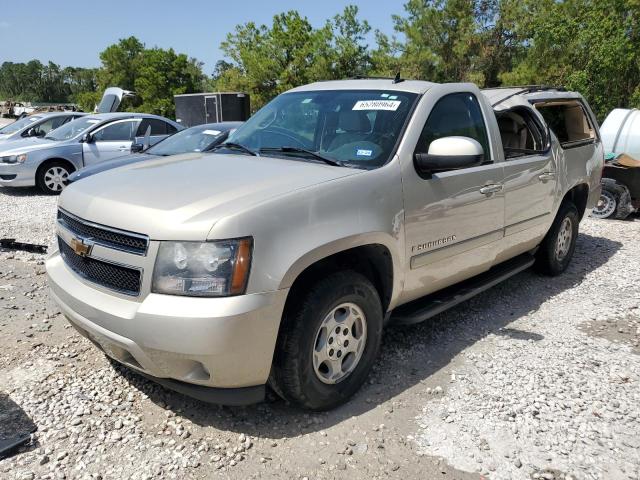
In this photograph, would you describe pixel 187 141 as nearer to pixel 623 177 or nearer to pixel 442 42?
pixel 623 177

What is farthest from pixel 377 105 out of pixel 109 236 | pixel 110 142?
pixel 110 142

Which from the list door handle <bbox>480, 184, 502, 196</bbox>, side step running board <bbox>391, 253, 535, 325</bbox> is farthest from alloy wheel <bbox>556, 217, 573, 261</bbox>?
door handle <bbox>480, 184, 502, 196</bbox>

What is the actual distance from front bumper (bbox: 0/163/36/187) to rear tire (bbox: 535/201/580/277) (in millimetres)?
9288

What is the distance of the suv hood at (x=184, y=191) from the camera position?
2473mm

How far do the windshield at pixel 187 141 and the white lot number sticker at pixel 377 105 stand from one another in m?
4.74

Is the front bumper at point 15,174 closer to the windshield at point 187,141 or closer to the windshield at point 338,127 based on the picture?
the windshield at point 187,141

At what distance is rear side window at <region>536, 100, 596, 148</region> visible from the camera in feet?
19.7

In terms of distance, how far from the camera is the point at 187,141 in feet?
27.3

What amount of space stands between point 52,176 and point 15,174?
2.08 feet

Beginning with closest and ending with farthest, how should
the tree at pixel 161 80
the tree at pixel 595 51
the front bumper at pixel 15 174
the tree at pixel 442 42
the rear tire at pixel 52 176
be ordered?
the front bumper at pixel 15 174 → the rear tire at pixel 52 176 → the tree at pixel 595 51 → the tree at pixel 442 42 → the tree at pixel 161 80

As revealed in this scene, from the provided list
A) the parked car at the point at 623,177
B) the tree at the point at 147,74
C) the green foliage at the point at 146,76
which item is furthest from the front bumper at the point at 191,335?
Result: the tree at the point at 147,74

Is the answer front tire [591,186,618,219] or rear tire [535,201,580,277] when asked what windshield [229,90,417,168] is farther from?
front tire [591,186,618,219]

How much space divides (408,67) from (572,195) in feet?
69.4

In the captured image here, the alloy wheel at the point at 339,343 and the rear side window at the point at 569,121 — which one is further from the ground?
the rear side window at the point at 569,121
